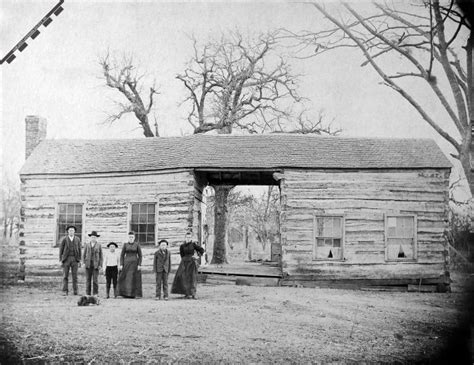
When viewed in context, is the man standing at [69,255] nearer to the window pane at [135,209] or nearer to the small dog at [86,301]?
the small dog at [86,301]

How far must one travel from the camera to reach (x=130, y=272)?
37.8 feet

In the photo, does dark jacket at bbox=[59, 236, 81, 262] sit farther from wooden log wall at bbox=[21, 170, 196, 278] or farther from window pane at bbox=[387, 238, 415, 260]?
window pane at bbox=[387, 238, 415, 260]

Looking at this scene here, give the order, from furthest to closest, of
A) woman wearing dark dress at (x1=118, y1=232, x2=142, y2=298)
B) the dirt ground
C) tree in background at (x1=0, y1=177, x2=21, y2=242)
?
1. woman wearing dark dress at (x1=118, y1=232, x2=142, y2=298)
2. tree in background at (x1=0, y1=177, x2=21, y2=242)
3. the dirt ground

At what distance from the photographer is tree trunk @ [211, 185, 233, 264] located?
17.7 m

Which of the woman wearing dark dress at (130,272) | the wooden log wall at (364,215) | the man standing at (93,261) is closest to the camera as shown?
the man standing at (93,261)

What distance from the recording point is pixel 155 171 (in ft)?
45.3

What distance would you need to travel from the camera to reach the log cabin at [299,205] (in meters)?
13.5

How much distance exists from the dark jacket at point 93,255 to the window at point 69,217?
2222 millimetres

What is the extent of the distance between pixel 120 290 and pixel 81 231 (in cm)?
292

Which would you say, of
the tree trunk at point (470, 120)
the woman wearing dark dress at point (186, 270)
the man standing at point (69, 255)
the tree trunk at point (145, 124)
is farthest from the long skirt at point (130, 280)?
the tree trunk at point (470, 120)

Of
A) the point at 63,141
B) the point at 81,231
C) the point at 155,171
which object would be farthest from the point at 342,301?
the point at 63,141

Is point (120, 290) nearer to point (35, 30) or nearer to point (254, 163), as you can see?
point (254, 163)

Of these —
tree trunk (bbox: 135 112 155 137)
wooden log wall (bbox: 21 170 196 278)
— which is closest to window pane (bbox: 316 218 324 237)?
wooden log wall (bbox: 21 170 196 278)

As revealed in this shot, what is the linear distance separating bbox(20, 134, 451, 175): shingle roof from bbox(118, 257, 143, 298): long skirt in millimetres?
3063
